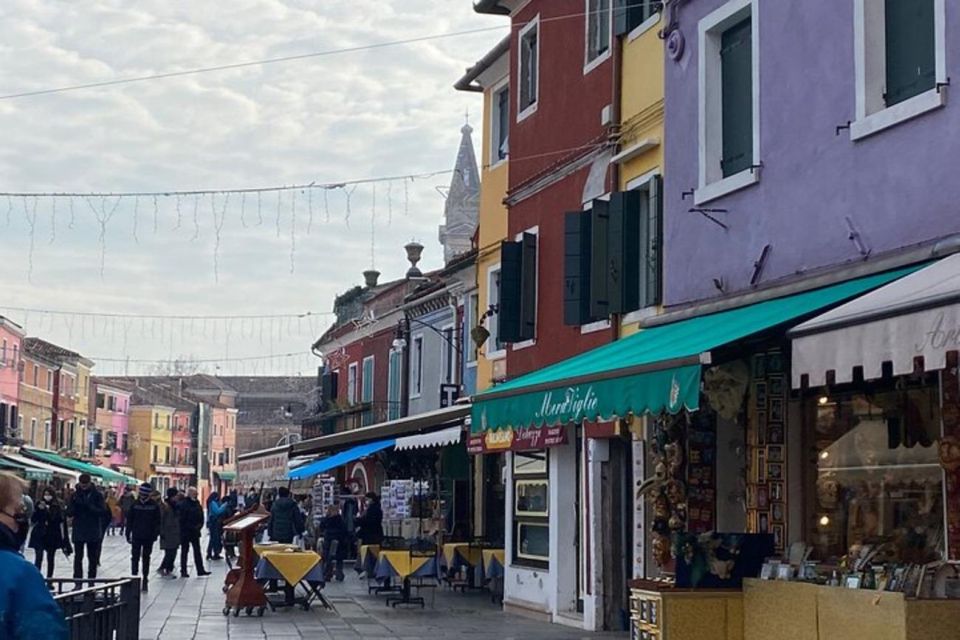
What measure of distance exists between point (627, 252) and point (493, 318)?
18.5 feet

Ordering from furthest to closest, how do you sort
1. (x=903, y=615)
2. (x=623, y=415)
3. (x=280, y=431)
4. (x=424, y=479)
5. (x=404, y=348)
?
(x=280, y=431), (x=404, y=348), (x=424, y=479), (x=623, y=415), (x=903, y=615)

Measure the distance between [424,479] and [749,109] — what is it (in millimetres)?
17756

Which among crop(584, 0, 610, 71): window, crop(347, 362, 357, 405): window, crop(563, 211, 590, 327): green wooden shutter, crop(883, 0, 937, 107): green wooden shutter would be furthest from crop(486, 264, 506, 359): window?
crop(347, 362, 357, 405): window

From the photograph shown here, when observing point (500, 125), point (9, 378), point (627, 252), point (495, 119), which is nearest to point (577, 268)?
point (627, 252)

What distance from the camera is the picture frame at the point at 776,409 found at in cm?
1133

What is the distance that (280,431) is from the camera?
117812mm

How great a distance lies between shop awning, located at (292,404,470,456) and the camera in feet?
72.6

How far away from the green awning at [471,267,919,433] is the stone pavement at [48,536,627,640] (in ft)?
12.6

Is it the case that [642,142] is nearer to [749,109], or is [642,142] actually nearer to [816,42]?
[749,109]

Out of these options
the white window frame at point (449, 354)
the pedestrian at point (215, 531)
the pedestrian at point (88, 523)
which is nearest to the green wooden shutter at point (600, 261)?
the pedestrian at point (88, 523)

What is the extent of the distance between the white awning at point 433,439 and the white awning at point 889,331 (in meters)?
12.7

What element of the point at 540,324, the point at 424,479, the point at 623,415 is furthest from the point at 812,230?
the point at 424,479

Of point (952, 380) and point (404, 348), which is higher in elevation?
point (404, 348)

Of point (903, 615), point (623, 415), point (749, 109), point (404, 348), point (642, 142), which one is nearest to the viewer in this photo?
point (903, 615)
